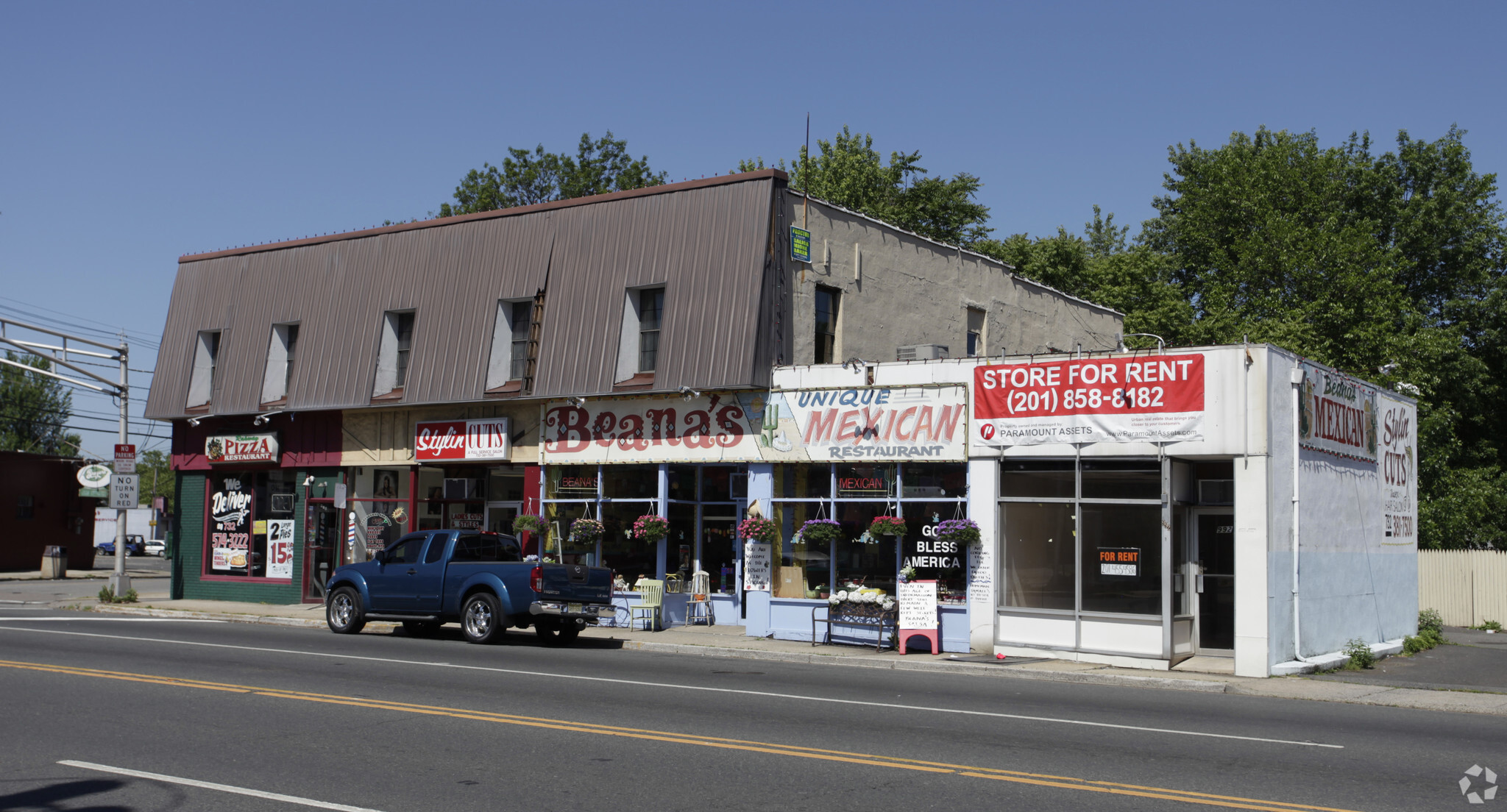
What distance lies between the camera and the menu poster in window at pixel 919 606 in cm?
1970

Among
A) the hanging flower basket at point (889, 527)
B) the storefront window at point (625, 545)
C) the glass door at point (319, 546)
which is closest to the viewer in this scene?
the hanging flower basket at point (889, 527)


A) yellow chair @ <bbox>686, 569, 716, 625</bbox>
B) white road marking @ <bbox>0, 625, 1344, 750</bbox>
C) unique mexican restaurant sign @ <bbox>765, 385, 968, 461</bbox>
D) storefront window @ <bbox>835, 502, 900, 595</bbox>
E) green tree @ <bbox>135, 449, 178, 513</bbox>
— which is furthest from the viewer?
green tree @ <bbox>135, 449, 178, 513</bbox>

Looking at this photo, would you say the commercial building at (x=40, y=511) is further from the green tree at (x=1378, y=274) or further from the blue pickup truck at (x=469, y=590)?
the green tree at (x=1378, y=274)

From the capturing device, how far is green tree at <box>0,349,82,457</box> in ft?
273

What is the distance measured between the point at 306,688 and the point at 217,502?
63.0 feet

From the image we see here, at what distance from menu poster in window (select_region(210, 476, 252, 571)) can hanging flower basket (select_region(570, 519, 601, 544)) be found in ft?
35.1

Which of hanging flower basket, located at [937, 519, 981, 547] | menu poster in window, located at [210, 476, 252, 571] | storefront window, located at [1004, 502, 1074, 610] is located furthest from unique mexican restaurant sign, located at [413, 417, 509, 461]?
storefront window, located at [1004, 502, 1074, 610]

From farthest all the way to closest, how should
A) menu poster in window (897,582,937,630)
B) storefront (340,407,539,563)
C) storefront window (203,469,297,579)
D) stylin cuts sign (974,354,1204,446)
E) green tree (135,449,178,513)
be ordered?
green tree (135,449,178,513) < storefront window (203,469,297,579) < storefront (340,407,539,563) < menu poster in window (897,582,937,630) < stylin cuts sign (974,354,1204,446)

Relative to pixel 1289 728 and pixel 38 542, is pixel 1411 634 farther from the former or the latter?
pixel 38 542

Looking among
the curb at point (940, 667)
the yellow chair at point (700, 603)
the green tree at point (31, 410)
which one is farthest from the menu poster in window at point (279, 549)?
the green tree at point (31, 410)

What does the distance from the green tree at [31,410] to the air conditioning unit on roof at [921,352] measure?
246 feet

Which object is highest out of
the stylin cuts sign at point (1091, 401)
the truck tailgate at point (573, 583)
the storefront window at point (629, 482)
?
the stylin cuts sign at point (1091, 401)

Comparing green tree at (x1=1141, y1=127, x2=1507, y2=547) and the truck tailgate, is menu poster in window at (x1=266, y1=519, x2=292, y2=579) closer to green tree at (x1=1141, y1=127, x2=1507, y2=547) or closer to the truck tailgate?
the truck tailgate

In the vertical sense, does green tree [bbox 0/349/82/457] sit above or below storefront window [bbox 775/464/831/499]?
above
